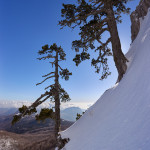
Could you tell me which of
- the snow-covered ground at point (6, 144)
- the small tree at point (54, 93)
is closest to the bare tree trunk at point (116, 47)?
the small tree at point (54, 93)

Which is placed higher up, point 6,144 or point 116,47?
point 116,47

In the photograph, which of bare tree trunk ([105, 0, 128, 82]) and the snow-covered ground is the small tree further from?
the snow-covered ground

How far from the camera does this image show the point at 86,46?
1130cm

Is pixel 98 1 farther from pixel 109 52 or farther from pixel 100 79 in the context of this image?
pixel 100 79

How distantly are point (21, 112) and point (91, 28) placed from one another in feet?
39.4

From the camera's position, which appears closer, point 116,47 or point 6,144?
point 116,47

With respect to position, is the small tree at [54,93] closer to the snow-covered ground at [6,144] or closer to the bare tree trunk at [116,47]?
the bare tree trunk at [116,47]

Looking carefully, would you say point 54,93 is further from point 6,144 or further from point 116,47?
point 6,144

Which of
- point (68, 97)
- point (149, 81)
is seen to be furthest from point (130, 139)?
point (68, 97)

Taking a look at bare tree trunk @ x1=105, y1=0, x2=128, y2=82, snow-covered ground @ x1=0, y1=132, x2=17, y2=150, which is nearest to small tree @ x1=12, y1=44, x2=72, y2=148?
bare tree trunk @ x1=105, y1=0, x2=128, y2=82

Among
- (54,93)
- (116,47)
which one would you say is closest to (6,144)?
(54,93)

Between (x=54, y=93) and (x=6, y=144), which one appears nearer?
(x=54, y=93)

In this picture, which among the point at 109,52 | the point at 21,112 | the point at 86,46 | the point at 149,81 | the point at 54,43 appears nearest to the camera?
the point at 149,81

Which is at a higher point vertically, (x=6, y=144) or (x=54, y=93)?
(x=54, y=93)
